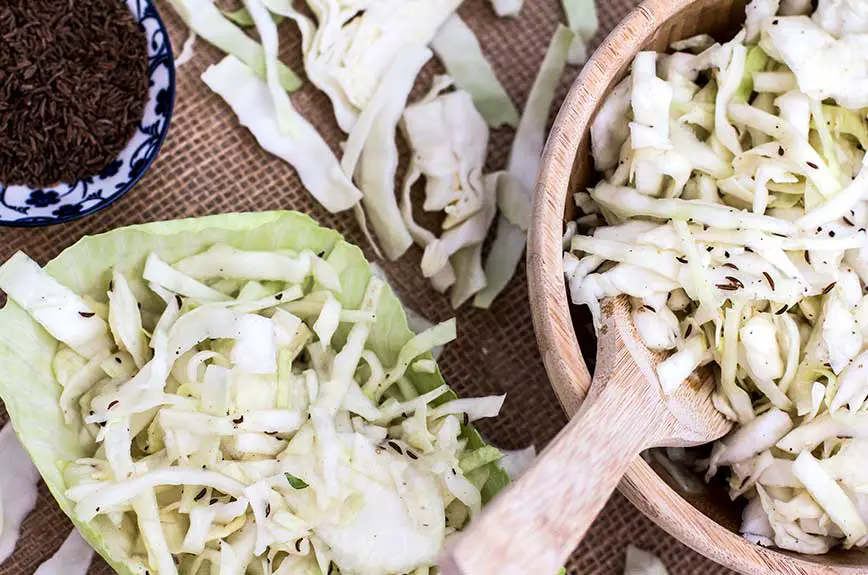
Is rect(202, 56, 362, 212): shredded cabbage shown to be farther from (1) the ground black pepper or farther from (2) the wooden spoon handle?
(2) the wooden spoon handle

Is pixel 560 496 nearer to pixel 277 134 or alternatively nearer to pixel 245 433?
pixel 245 433

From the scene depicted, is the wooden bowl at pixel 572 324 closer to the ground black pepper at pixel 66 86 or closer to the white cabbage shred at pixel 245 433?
the white cabbage shred at pixel 245 433

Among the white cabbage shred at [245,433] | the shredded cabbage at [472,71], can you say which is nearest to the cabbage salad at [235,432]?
the white cabbage shred at [245,433]

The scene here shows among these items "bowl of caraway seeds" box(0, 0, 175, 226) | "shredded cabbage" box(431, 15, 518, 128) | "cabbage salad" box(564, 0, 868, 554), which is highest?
"bowl of caraway seeds" box(0, 0, 175, 226)

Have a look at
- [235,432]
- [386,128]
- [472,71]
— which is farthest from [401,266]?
[235,432]

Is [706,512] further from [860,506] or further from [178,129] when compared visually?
[178,129]

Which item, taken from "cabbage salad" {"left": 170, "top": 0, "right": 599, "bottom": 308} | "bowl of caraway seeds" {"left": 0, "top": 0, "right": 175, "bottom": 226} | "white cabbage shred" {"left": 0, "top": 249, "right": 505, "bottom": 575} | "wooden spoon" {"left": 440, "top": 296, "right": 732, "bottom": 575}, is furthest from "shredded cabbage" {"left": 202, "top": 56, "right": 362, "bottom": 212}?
"wooden spoon" {"left": 440, "top": 296, "right": 732, "bottom": 575}

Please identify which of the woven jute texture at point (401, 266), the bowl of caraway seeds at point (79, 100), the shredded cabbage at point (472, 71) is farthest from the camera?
the shredded cabbage at point (472, 71)
